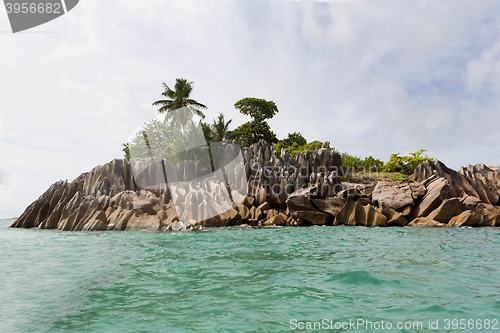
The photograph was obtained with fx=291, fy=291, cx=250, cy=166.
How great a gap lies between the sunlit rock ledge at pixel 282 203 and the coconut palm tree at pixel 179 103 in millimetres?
14967

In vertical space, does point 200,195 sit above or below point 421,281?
above

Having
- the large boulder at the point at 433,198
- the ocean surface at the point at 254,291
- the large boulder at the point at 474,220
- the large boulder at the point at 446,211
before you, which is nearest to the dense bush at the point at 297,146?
the large boulder at the point at 433,198

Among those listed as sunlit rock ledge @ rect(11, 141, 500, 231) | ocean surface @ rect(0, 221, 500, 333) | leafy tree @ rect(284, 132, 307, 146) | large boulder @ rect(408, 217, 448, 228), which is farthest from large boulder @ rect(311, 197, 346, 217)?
leafy tree @ rect(284, 132, 307, 146)

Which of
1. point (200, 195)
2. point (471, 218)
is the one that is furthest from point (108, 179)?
point (471, 218)

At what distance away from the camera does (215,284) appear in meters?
6.68

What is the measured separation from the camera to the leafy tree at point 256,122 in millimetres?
44156

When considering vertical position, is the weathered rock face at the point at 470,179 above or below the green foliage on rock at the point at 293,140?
below

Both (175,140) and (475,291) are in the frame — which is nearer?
(475,291)

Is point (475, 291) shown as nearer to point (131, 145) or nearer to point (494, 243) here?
point (494, 243)

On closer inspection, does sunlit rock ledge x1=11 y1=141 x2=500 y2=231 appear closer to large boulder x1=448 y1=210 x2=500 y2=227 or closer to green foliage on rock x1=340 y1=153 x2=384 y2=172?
large boulder x1=448 y1=210 x2=500 y2=227

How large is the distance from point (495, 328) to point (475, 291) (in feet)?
6.24

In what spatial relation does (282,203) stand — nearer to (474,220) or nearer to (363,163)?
(474,220)

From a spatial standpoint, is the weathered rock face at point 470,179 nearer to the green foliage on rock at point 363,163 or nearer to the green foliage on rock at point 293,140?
the green foliage on rock at point 363,163

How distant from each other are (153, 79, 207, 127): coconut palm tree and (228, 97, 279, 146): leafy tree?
6144mm
